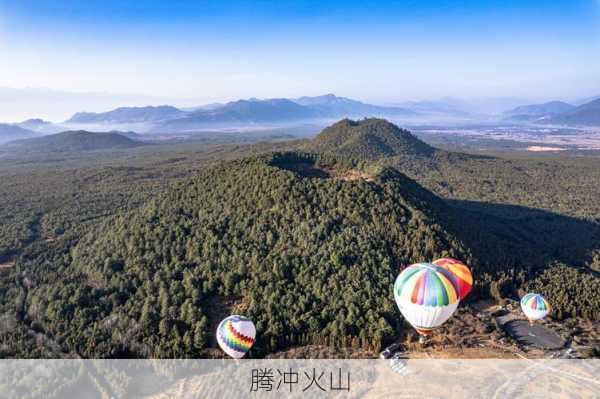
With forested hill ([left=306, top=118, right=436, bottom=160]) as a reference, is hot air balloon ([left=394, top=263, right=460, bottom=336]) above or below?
below

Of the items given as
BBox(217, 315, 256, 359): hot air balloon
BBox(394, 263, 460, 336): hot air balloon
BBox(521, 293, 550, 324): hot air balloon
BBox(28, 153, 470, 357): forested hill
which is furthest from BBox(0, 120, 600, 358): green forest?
BBox(394, 263, 460, 336): hot air balloon

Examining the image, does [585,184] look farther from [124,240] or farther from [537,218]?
[124,240]

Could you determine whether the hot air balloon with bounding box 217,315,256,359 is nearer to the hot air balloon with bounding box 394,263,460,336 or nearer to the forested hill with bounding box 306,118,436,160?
the hot air balloon with bounding box 394,263,460,336

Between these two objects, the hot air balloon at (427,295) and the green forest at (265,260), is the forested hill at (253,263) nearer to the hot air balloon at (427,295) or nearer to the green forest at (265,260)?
the green forest at (265,260)

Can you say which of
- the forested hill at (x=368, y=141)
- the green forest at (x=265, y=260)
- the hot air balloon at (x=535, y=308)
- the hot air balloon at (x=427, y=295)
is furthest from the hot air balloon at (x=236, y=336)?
the forested hill at (x=368, y=141)

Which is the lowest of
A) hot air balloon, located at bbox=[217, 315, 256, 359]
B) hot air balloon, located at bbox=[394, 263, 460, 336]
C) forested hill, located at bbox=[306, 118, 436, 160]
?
hot air balloon, located at bbox=[217, 315, 256, 359]

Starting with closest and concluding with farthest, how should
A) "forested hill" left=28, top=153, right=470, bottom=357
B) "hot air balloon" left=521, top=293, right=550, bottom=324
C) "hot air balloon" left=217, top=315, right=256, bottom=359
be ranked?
"hot air balloon" left=217, top=315, right=256, bottom=359 → "forested hill" left=28, top=153, right=470, bottom=357 → "hot air balloon" left=521, top=293, right=550, bottom=324

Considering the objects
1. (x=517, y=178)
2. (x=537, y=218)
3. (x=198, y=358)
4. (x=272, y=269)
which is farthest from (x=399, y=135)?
(x=198, y=358)
